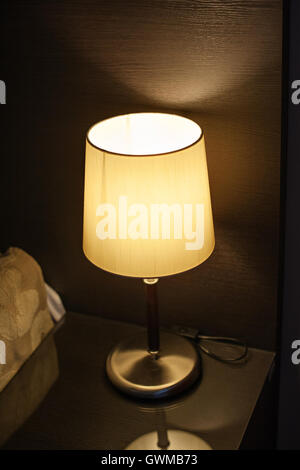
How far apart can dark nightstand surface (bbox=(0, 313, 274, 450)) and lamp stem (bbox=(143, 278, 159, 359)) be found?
12 centimetres

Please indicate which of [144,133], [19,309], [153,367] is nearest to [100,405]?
[153,367]

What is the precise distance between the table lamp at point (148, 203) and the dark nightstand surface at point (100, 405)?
0.06 m

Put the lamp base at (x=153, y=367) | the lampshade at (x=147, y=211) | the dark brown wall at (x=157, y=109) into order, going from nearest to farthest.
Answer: the lampshade at (x=147, y=211)
the dark brown wall at (x=157, y=109)
the lamp base at (x=153, y=367)

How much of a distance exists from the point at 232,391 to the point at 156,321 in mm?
211

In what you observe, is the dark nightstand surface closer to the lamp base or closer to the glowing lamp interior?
the lamp base

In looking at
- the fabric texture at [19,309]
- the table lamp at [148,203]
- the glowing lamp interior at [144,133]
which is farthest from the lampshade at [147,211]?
the fabric texture at [19,309]

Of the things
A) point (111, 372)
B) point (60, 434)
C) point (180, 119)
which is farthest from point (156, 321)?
point (180, 119)

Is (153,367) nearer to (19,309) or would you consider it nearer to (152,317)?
(152,317)

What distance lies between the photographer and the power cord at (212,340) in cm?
122

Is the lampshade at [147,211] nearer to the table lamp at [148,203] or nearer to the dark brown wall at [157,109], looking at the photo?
the table lamp at [148,203]

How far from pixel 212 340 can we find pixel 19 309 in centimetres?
44

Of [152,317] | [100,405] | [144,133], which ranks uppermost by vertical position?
[144,133]

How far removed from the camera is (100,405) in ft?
3.70

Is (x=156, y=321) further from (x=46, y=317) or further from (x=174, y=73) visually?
(x=174, y=73)
